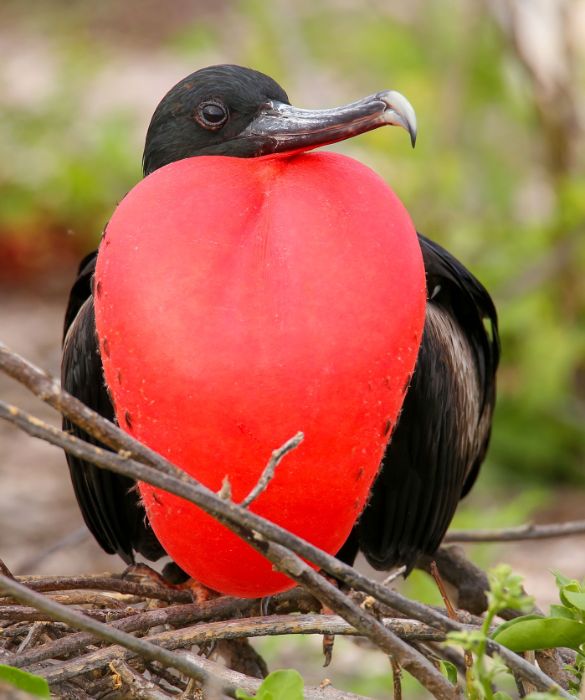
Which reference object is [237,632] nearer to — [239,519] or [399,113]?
[239,519]

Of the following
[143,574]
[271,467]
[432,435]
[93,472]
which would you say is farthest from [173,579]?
[271,467]

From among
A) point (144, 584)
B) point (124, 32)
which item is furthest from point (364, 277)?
point (124, 32)

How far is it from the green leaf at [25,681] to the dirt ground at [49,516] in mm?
2322

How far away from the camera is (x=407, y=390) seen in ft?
6.26

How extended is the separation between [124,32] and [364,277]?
373 inches

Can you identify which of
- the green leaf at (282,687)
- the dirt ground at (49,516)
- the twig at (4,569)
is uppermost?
the twig at (4,569)

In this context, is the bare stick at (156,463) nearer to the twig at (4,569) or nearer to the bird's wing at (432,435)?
the twig at (4,569)

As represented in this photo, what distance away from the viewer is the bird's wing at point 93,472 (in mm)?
2178

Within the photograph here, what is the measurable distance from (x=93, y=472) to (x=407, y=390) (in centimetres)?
64

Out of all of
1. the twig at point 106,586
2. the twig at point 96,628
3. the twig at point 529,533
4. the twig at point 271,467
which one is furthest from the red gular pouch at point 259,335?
the twig at point 529,533

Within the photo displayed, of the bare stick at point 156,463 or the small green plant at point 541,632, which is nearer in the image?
the bare stick at point 156,463

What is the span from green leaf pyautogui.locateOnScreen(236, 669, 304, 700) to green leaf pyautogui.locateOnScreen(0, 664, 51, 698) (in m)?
0.22

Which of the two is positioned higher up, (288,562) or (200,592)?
(288,562)

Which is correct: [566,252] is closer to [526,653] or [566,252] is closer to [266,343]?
[526,653]
